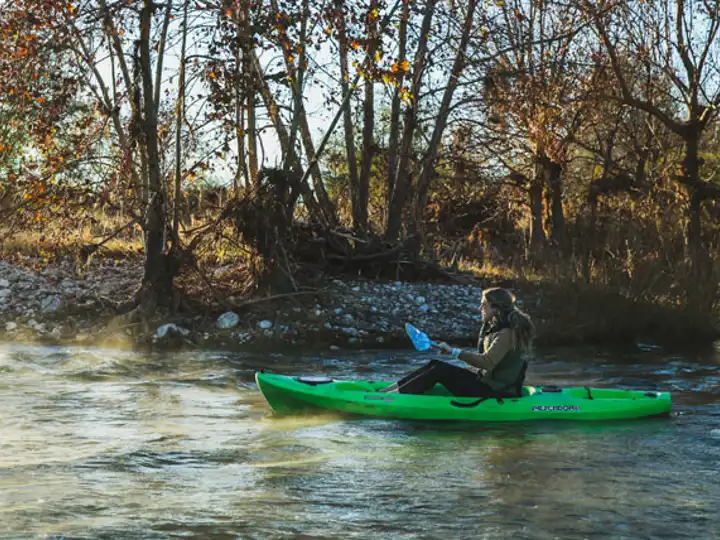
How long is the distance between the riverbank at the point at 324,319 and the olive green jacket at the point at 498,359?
16.5 ft

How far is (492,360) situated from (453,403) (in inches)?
20.8

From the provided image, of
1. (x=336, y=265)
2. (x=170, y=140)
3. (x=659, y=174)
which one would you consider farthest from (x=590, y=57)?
(x=170, y=140)

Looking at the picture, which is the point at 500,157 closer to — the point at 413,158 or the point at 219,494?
the point at 413,158

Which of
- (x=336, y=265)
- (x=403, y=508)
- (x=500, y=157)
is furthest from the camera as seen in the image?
(x=500, y=157)

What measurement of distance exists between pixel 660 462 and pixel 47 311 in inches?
382

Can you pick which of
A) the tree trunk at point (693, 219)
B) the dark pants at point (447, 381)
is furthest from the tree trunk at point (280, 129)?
the dark pants at point (447, 381)

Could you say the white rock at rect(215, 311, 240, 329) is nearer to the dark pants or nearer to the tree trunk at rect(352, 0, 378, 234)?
the tree trunk at rect(352, 0, 378, 234)

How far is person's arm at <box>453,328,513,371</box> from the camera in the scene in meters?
8.41

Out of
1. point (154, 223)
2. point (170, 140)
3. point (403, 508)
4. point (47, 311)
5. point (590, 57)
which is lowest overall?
point (403, 508)

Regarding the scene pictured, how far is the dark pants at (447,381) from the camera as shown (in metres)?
8.73

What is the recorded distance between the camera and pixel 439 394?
353 inches

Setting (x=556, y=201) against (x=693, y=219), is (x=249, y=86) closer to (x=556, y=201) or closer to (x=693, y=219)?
(x=693, y=219)

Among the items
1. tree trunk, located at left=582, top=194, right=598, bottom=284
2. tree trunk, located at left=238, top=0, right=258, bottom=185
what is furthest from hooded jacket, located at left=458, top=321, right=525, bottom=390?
tree trunk, located at left=582, top=194, right=598, bottom=284

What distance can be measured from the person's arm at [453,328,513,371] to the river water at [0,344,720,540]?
0.56m
